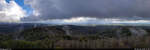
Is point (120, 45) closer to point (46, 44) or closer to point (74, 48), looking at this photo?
point (74, 48)

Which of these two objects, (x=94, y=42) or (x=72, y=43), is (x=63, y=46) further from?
(x=94, y=42)

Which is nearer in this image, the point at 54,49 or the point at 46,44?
the point at 54,49

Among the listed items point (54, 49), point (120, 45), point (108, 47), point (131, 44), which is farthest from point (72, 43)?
point (131, 44)

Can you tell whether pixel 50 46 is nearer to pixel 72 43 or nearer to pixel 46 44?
pixel 46 44

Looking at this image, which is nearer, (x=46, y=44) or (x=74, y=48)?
(x=74, y=48)

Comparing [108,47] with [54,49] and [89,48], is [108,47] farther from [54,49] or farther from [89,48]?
[54,49]

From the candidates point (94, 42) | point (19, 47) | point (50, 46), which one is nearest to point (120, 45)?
point (94, 42)

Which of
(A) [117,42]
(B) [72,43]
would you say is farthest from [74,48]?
(A) [117,42]
